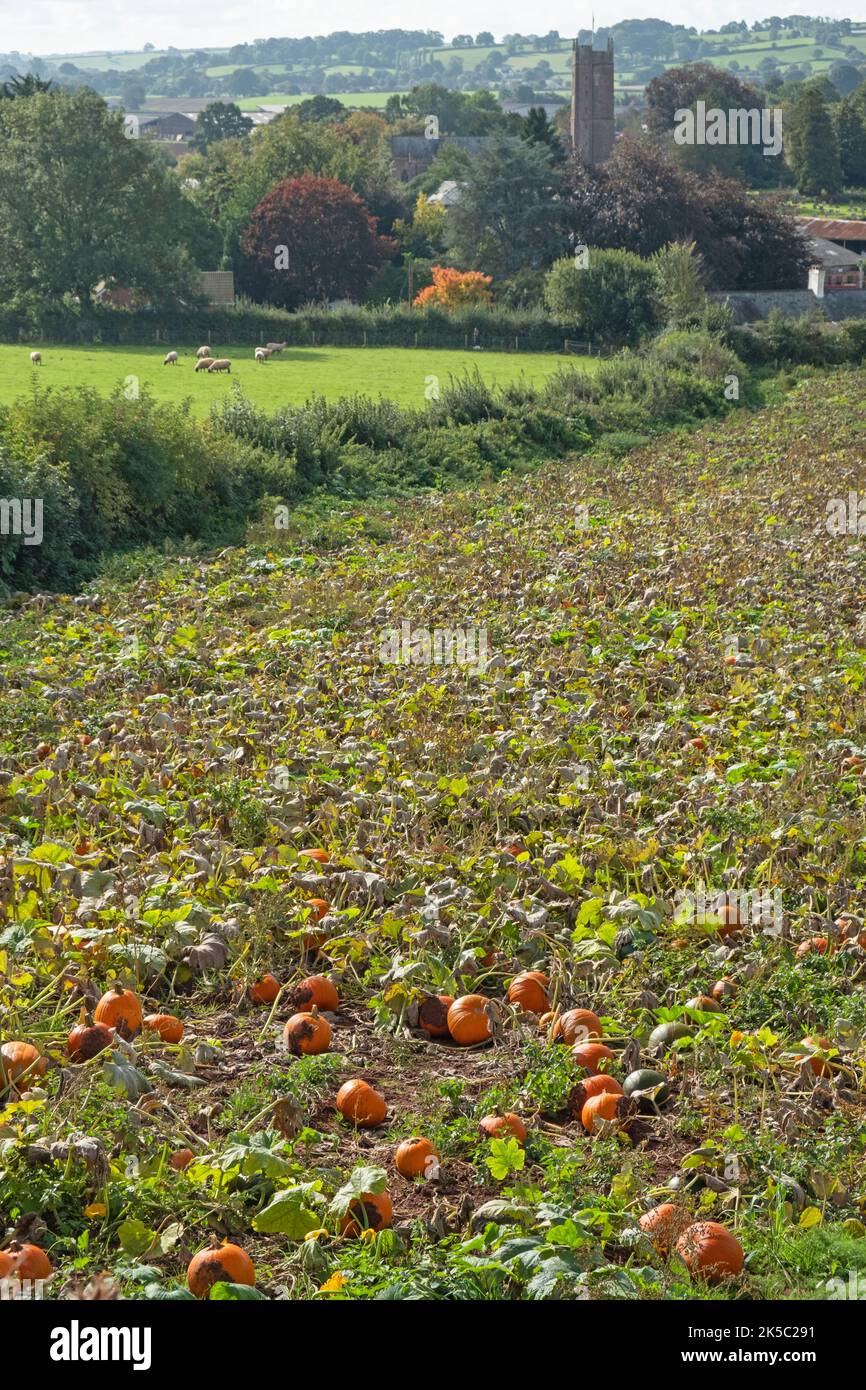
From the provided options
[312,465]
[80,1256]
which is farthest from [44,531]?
[80,1256]

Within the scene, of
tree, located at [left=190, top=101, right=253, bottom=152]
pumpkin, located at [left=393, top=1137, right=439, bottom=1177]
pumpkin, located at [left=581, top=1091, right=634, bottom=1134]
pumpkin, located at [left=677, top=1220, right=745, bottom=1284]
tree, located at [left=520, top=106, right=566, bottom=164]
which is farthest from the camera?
tree, located at [left=190, top=101, right=253, bottom=152]

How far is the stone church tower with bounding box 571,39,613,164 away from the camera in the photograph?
121938 mm

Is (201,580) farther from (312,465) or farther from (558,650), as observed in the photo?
(312,465)

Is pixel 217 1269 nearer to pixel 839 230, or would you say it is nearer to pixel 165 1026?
pixel 165 1026

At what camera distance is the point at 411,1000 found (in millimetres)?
5637

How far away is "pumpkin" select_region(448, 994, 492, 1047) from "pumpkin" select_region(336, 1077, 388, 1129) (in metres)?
0.67

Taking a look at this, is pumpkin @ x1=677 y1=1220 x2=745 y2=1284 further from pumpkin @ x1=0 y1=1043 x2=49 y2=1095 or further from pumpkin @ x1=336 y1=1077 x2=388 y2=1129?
pumpkin @ x1=0 y1=1043 x2=49 y2=1095

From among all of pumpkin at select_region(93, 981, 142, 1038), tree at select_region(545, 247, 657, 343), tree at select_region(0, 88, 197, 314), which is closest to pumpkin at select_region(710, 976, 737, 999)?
pumpkin at select_region(93, 981, 142, 1038)

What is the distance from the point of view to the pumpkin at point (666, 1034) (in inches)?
209

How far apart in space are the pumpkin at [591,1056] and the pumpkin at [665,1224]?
3.10 feet

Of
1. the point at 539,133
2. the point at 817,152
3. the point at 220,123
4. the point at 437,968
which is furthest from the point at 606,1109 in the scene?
the point at 220,123

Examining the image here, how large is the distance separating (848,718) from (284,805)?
388cm

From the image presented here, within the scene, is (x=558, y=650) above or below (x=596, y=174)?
below

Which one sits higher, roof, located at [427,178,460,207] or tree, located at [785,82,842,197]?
tree, located at [785,82,842,197]
